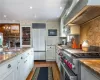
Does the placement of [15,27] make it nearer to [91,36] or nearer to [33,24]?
[33,24]

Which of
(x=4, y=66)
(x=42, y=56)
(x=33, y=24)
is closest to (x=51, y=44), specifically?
(x=42, y=56)

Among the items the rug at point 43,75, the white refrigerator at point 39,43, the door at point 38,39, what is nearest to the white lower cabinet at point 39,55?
the white refrigerator at point 39,43

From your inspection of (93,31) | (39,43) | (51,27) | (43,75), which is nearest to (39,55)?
(39,43)

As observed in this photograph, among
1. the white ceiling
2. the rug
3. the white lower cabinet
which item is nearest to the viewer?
the white ceiling

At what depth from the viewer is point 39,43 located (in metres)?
7.80

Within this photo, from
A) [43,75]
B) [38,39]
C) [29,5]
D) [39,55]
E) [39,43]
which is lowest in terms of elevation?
[43,75]

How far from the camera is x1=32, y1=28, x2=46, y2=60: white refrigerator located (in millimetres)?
7777

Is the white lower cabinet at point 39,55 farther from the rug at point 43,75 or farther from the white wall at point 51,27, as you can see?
the rug at point 43,75

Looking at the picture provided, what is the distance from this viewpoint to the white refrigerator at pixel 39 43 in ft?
25.5

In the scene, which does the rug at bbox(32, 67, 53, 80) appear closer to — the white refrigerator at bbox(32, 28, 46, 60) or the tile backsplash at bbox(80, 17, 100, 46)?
the tile backsplash at bbox(80, 17, 100, 46)

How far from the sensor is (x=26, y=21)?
308 inches

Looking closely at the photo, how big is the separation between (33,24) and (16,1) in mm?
3926

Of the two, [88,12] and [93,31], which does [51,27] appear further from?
[88,12]

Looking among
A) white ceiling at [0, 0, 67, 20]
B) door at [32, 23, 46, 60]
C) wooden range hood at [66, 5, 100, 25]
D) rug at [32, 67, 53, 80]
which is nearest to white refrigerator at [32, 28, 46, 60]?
door at [32, 23, 46, 60]
